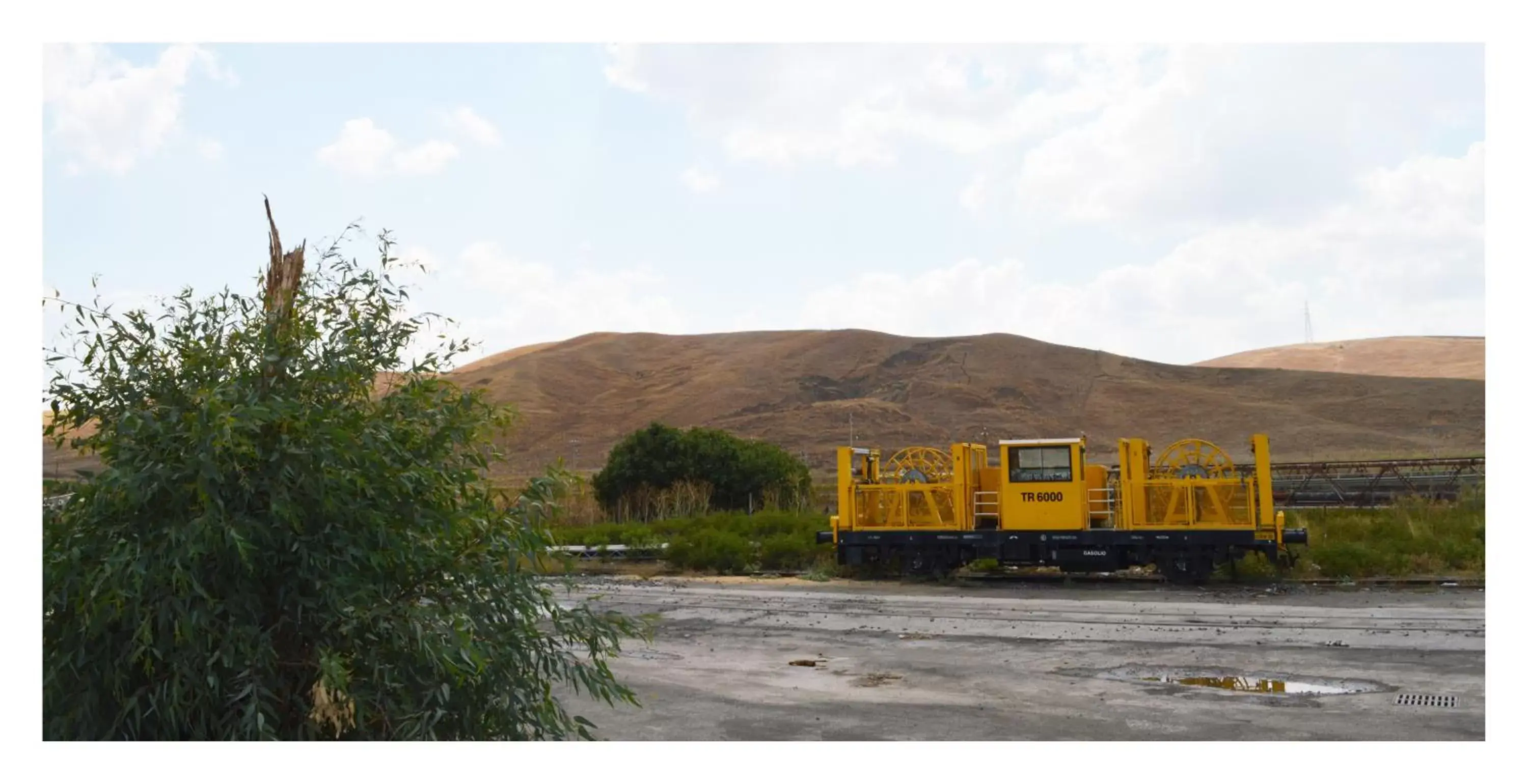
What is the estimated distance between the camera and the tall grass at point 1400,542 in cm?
2288

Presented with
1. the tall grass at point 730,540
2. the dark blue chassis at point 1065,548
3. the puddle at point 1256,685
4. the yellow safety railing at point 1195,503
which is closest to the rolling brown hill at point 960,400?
the tall grass at point 730,540

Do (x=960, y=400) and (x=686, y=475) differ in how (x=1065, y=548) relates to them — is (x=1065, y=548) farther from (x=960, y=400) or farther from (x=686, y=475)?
(x=960, y=400)

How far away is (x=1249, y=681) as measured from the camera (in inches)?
483

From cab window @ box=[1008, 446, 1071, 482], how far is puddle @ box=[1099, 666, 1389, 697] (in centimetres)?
1083

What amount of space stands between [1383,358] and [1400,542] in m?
116

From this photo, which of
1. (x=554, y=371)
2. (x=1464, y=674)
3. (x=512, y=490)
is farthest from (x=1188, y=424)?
(x=512, y=490)

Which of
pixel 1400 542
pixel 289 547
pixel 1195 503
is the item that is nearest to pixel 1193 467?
pixel 1195 503

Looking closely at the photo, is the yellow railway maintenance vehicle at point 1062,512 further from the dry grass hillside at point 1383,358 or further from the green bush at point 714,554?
the dry grass hillside at point 1383,358

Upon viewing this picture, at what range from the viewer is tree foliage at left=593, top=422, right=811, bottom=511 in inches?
1487

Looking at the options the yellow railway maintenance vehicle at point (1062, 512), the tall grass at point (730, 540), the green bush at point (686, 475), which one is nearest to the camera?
the yellow railway maintenance vehicle at point (1062, 512)

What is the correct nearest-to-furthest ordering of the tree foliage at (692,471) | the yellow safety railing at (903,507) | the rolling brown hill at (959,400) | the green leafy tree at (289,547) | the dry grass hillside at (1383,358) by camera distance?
the green leafy tree at (289,547), the yellow safety railing at (903,507), the tree foliage at (692,471), the rolling brown hill at (959,400), the dry grass hillside at (1383,358)

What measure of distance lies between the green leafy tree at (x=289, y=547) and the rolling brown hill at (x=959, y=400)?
76986 mm

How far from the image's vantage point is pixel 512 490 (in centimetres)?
719

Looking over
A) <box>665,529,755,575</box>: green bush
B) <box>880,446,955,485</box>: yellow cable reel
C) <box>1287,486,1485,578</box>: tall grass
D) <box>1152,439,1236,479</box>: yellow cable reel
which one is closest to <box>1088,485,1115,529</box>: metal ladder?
<box>1152,439,1236,479</box>: yellow cable reel
